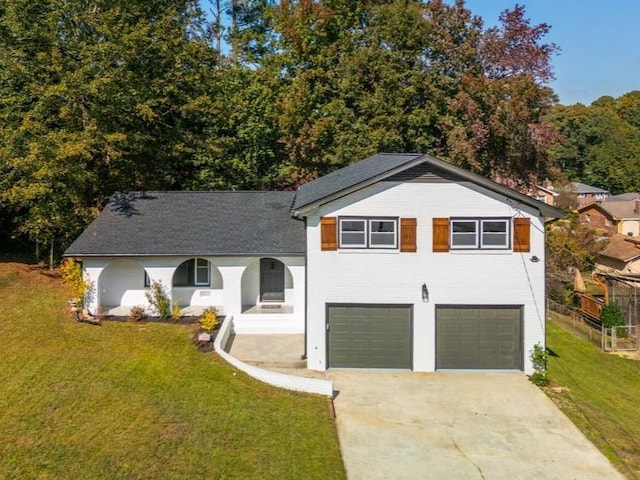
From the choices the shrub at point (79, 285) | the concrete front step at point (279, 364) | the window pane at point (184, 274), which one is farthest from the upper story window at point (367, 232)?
the shrub at point (79, 285)

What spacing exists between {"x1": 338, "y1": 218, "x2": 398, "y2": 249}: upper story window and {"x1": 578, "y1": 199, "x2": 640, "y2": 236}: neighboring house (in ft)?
164

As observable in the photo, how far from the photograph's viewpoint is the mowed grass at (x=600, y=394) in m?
11.1

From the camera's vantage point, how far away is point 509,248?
50.4ft

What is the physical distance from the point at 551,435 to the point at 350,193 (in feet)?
27.8

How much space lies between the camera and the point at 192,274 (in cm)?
1908

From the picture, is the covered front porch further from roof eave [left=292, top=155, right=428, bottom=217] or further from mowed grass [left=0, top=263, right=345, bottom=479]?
roof eave [left=292, top=155, right=428, bottom=217]

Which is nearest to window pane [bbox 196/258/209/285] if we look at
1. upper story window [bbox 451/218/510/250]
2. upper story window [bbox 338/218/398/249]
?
upper story window [bbox 338/218/398/249]

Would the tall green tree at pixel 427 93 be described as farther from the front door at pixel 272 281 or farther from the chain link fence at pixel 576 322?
the front door at pixel 272 281

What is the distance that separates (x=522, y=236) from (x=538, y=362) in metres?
3.87

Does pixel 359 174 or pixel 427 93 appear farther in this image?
pixel 427 93

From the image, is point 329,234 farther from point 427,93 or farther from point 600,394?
point 427,93

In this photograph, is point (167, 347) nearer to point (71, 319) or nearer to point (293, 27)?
point (71, 319)

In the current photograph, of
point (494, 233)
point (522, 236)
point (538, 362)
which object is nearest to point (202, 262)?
point (494, 233)

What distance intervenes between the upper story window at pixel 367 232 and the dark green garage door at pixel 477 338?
110 inches
